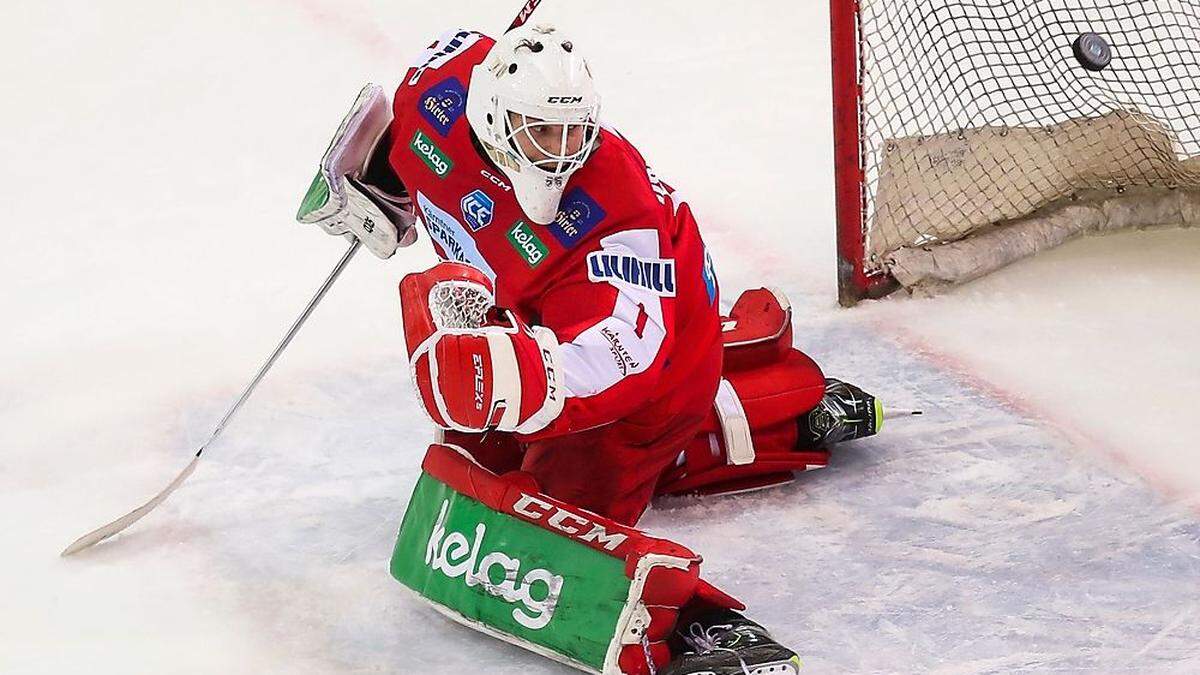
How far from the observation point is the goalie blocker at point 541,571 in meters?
2.24

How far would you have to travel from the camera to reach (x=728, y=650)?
2.23 m

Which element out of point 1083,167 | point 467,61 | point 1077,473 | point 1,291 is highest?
point 467,61

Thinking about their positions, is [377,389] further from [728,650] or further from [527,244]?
[728,650]

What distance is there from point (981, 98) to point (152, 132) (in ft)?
6.64

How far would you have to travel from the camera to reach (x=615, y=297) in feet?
7.48

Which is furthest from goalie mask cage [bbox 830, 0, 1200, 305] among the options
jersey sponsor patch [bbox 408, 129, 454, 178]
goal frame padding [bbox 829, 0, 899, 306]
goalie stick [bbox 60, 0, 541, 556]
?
jersey sponsor patch [bbox 408, 129, 454, 178]

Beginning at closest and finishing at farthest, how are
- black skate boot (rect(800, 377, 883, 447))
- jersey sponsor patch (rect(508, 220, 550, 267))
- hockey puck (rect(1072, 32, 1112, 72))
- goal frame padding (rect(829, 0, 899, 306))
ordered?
jersey sponsor patch (rect(508, 220, 550, 267))
black skate boot (rect(800, 377, 883, 447))
goal frame padding (rect(829, 0, 899, 306))
hockey puck (rect(1072, 32, 1112, 72))

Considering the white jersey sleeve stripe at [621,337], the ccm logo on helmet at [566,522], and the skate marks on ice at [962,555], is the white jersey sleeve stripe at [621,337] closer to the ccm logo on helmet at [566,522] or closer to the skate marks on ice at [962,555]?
the ccm logo on helmet at [566,522]

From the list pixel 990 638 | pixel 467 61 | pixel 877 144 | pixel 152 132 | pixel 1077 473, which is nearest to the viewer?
pixel 990 638

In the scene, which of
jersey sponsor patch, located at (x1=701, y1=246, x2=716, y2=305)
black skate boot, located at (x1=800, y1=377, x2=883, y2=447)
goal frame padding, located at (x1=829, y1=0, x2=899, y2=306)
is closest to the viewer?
jersey sponsor patch, located at (x1=701, y1=246, x2=716, y2=305)

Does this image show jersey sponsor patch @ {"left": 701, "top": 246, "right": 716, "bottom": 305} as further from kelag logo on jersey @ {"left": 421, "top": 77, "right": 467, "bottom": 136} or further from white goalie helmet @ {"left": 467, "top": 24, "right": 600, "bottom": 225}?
A: kelag logo on jersey @ {"left": 421, "top": 77, "right": 467, "bottom": 136}

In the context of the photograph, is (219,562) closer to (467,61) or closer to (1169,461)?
(467,61)

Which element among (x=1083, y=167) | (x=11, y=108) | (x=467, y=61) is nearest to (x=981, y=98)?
(x=1083, y=167)

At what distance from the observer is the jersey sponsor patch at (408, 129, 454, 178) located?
8.28ft
